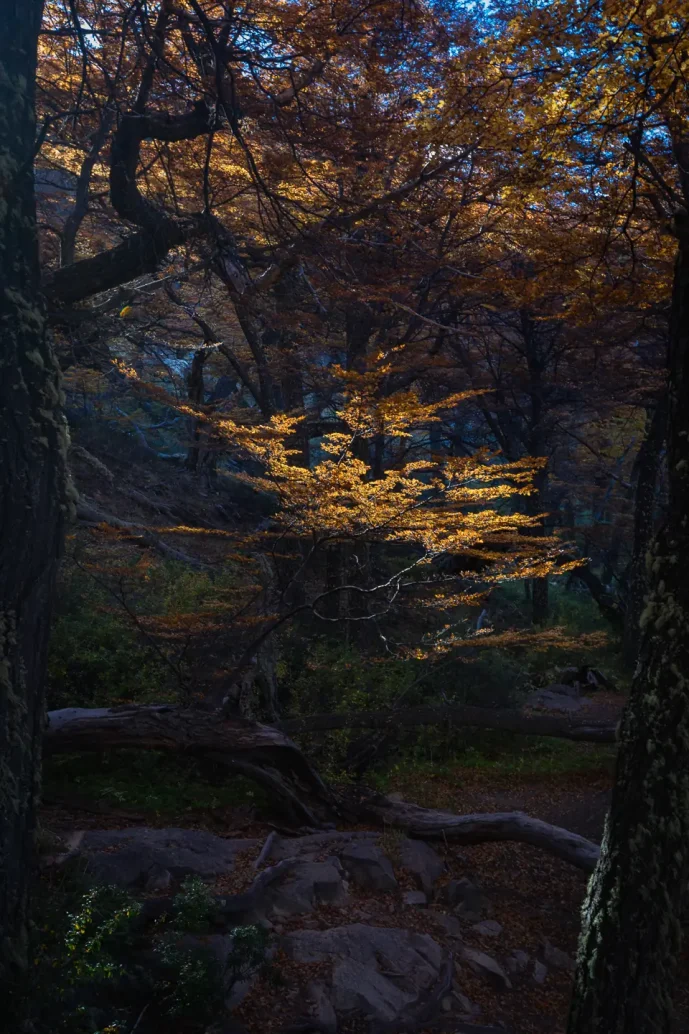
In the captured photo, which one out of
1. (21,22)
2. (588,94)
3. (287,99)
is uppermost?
(287,99)

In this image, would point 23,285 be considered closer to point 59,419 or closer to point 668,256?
point 59,419

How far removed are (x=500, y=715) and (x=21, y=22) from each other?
8.42 m

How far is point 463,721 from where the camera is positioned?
9.52m

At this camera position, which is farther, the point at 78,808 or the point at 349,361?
the point at 349,361

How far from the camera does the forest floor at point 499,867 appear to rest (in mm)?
5117

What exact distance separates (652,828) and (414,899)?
2988mm

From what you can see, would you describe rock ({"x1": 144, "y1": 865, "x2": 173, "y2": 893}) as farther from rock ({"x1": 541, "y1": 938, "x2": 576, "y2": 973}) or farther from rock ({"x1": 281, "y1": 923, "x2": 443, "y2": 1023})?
rock ({"x1": 541, "y1": 938, "x2": 576, "y2": 973})

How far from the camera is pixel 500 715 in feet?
31.0

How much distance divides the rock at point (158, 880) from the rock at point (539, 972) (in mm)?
2850

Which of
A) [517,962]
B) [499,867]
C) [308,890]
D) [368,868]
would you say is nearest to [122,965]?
[308,890]

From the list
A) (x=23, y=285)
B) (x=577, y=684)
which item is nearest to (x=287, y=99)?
(x=23, y=285)

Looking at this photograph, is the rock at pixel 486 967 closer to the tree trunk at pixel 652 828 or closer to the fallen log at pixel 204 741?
the tree trunk at pixel 652 828

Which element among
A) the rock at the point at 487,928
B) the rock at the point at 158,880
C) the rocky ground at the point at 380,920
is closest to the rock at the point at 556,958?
the rocky ground at the point at 380,920

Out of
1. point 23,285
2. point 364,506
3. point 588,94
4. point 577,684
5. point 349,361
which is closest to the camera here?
point 23,285
